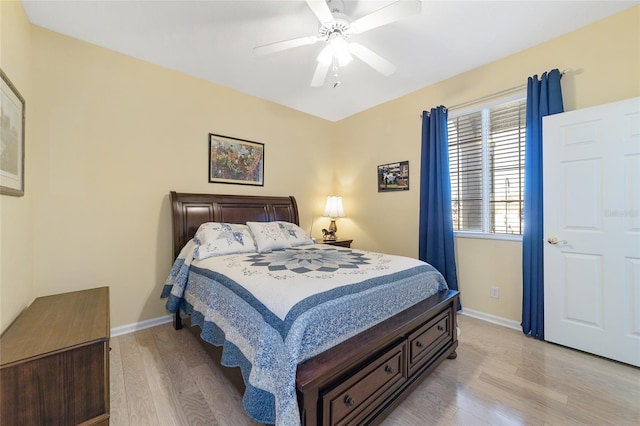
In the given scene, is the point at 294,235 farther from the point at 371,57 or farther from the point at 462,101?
the point at 462,101

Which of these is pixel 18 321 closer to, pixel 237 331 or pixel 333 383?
pixel 237 331

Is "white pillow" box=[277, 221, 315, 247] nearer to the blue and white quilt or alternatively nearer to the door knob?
the blue and white quilt

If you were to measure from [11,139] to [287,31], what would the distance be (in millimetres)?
2099

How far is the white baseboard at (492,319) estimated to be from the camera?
264 cm

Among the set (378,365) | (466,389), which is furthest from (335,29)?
(466,389)

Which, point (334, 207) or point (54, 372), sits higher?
point (334, 207)

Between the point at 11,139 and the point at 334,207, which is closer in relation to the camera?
the point at 11,139

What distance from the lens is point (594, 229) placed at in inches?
83.7

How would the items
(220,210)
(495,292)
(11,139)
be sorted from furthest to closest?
1. (220,210)
2. (495,292)
3. (11,139)

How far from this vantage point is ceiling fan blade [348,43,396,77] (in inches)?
80.0

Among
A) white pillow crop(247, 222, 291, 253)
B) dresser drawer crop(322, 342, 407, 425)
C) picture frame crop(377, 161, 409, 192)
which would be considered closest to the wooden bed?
dresser drawer crop(322, 342, 407, 425)

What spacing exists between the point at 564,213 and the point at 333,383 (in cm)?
247

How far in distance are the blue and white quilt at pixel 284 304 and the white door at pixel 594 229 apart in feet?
3.72

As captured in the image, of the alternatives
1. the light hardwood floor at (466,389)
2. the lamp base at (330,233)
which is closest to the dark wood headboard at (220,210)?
the lamp base at (330,233)
